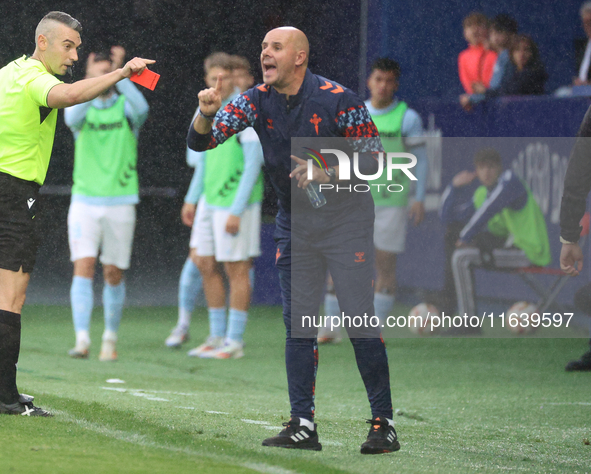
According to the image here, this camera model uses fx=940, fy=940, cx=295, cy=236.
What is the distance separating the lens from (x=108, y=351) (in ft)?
23.6

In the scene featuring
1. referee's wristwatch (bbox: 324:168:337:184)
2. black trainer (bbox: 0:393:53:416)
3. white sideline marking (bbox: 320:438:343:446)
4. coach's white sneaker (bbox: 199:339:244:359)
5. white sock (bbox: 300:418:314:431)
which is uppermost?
referee's wristwatch (bbox: 324:168:337:184)

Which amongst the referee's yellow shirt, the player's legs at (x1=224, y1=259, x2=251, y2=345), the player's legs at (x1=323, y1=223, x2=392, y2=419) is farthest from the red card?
the player's legs at (x1=224, y1=259, x2=251, y2=345)

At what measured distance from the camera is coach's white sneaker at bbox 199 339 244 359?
7.40 metres

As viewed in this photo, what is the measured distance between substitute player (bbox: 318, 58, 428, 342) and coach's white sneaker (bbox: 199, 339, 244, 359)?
1.06 metres

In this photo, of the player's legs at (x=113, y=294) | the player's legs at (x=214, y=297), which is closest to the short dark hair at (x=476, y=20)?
the player's legs at (x=214, y=297)

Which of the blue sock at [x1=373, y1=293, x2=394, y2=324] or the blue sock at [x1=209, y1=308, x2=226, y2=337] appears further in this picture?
the blue sock at [x1=373, y1=293, x2=394, y2=324]

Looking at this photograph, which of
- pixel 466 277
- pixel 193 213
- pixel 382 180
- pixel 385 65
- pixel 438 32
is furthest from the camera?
pixel 438 32

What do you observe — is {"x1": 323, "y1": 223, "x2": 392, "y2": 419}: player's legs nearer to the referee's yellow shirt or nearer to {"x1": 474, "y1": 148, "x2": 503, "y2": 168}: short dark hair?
the referee's yellow shirt

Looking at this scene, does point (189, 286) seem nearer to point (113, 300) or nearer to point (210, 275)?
point (210, 275)

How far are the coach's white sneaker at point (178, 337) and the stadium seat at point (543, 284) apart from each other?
10.6 ft

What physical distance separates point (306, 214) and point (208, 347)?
3.69m

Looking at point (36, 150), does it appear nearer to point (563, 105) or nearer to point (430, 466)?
point (430, 466)

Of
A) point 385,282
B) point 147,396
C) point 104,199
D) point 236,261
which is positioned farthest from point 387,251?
point 147,396

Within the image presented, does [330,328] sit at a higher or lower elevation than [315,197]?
lower
